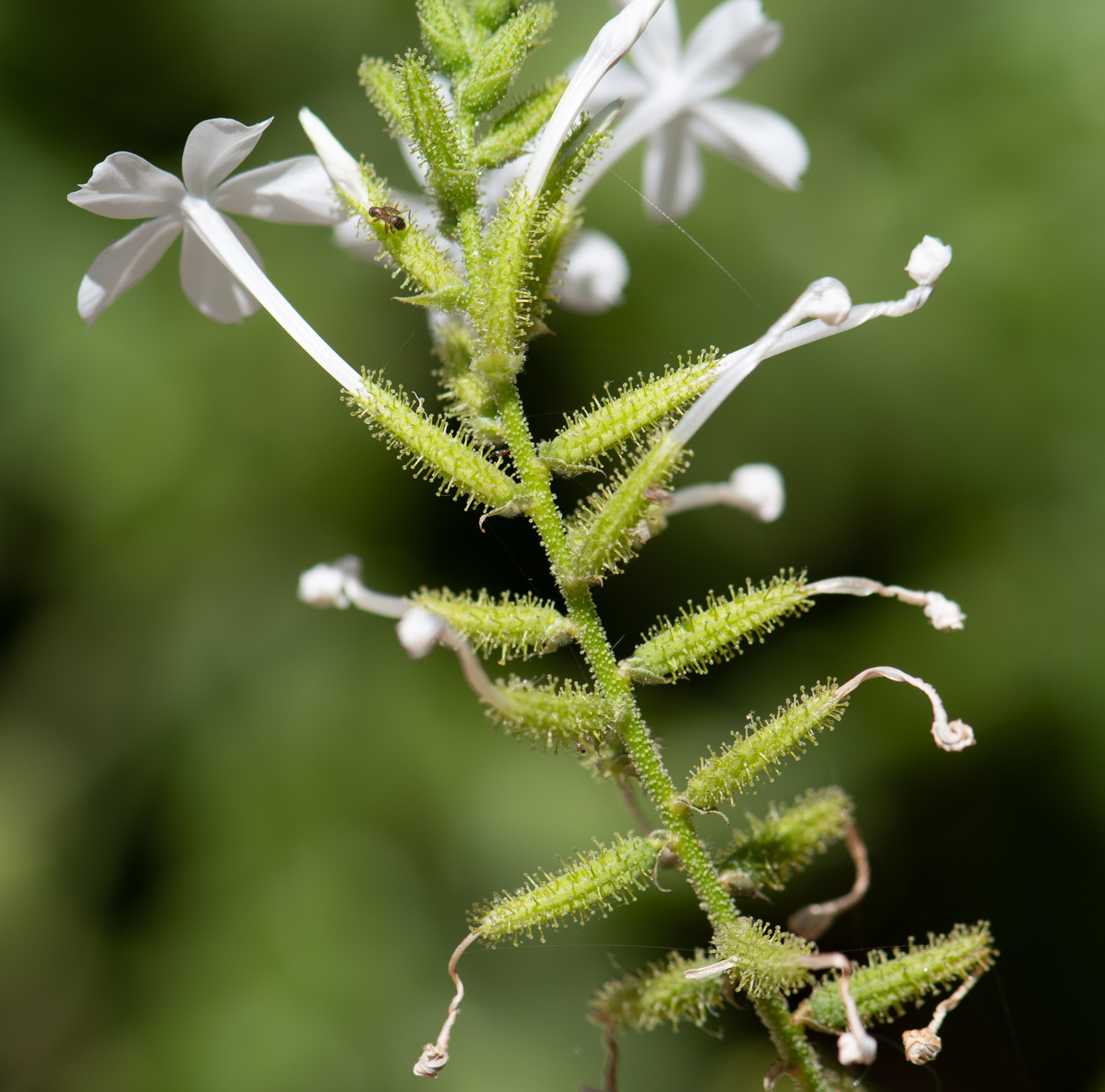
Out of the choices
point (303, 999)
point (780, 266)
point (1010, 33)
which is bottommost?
point (303, 999)

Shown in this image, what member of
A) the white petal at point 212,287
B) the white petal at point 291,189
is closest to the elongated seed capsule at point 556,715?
the white petal at point 291,189

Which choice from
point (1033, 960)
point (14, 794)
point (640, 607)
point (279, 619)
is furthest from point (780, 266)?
point (14, 794)

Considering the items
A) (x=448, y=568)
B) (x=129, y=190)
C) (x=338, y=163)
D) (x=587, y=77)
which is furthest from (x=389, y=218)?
(x=448, y=568)

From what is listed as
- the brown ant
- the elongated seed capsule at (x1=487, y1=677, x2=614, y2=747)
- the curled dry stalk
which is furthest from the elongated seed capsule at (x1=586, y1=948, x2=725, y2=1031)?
the brown ant

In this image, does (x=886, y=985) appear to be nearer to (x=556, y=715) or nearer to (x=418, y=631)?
(x=556, y=715)

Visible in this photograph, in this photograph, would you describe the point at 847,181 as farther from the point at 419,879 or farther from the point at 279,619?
the point at 419,879

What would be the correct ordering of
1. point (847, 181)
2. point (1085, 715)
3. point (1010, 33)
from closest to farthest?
point (1085, 715), point (1010, 33), point (847, 181)

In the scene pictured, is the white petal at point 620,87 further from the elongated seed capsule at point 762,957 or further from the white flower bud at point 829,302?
the elongated seed capsule at point 762,957
